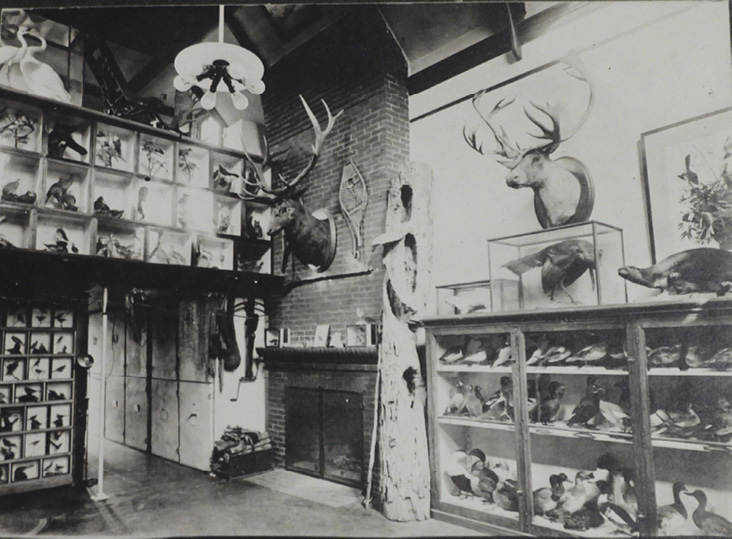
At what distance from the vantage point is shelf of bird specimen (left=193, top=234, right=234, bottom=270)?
19.3 feet

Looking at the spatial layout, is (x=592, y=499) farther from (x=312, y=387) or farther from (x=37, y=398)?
(x=37, y=398)

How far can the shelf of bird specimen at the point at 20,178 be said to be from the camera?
470cm

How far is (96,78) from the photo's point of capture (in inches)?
228

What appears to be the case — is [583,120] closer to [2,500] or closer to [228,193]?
[228,193]

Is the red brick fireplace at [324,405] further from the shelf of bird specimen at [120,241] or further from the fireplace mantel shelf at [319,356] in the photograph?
the shelf of bird specimen at [120,241]

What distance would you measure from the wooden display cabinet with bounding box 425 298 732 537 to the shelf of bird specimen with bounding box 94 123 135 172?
3614 millimetres

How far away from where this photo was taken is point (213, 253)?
6051mm

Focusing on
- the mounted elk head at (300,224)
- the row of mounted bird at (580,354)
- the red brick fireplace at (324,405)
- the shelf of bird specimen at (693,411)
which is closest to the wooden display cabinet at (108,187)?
the mounted elk head at (300,224)

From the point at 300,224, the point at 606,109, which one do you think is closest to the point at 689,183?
the point at 606,109

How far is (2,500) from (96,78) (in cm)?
436

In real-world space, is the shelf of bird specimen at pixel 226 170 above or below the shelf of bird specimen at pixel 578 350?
above

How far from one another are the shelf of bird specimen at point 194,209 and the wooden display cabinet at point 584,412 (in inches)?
118

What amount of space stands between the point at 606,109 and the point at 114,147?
4648 millimetres

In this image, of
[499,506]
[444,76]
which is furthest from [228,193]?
[499,506]
